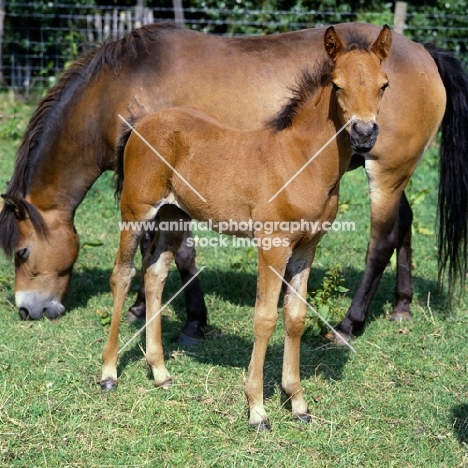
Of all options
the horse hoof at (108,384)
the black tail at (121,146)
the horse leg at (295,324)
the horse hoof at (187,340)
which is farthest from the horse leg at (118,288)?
the horse leg at (295,324)

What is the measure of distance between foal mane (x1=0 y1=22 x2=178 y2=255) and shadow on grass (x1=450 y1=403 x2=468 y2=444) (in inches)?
129

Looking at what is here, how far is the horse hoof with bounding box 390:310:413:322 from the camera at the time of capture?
584 cm

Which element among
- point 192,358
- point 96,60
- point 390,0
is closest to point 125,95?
point 96,60

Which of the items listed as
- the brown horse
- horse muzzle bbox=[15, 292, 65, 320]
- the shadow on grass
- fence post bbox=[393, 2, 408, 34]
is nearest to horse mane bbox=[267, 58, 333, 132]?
the brown horse

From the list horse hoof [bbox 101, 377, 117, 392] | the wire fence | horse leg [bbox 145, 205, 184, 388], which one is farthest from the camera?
the wire fence

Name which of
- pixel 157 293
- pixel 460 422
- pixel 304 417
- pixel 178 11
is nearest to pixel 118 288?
pixel 157 293

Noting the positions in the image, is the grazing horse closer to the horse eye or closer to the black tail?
the black tail

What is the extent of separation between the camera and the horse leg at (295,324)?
166 inches

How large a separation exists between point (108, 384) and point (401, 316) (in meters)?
2.57

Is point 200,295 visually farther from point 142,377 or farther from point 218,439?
point 218,439

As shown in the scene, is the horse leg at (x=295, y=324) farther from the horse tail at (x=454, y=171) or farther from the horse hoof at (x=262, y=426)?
the horse tail at (x=454, y=171)

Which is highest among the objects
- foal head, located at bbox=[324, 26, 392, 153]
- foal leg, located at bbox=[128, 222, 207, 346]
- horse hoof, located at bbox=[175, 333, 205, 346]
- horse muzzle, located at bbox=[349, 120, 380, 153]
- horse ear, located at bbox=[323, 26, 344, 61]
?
horse ear, located at bbox=[323, 26, 344, 61]

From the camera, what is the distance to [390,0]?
13086 millimetres

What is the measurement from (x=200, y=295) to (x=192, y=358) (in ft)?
2.46
